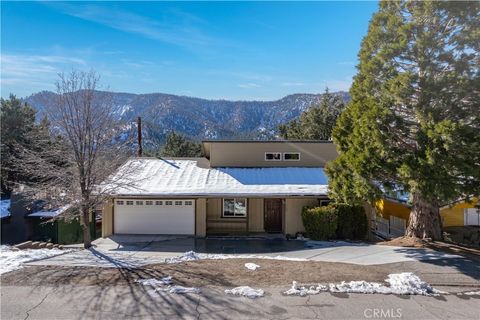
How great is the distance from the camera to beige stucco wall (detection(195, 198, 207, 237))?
1805cm

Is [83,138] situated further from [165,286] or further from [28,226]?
[28,226]

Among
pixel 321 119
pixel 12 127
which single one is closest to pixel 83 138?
pixel 12 127

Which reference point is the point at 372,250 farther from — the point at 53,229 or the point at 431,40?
the point at 53,229

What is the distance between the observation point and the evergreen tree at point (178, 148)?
4488 centimetres

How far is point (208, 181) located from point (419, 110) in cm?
975

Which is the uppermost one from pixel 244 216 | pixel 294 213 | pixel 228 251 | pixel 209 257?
pixel 294 213

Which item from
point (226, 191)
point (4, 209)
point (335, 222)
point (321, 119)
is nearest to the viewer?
point (335, 222)

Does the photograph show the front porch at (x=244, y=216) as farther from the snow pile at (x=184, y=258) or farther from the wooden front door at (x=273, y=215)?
the snow pile at (x=184, y=258)

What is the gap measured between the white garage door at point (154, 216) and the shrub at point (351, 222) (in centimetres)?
644

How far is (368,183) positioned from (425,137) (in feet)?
7.80

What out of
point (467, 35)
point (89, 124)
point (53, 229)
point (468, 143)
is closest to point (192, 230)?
point (89, 124)

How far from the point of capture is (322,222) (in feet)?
55.4

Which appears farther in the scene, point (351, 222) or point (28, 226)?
point (28, 226)

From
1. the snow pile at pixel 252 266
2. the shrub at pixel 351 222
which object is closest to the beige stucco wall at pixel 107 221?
the snow pile at pixel 252 266
